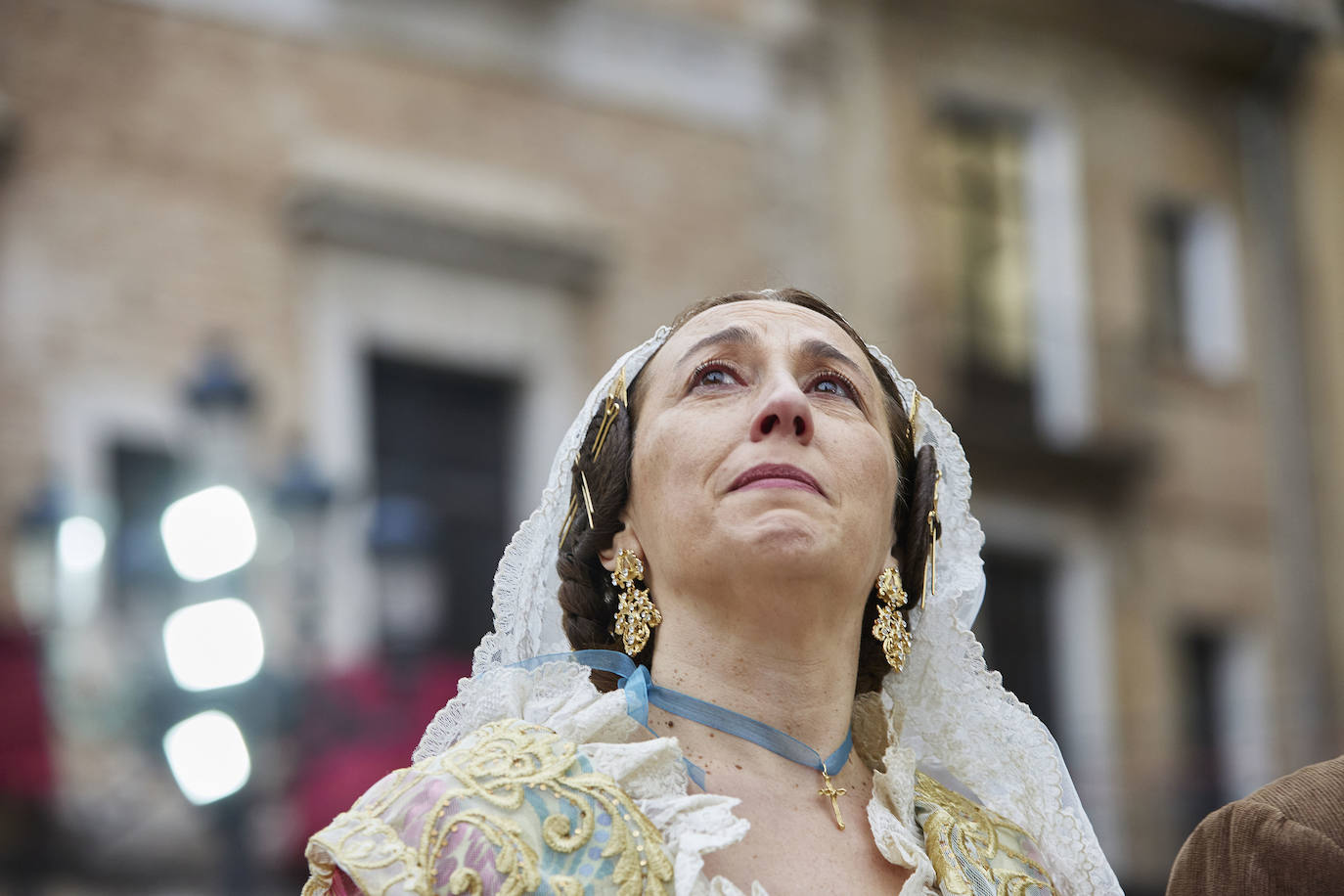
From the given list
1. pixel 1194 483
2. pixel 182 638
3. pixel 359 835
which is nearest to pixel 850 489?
pixel 359 835

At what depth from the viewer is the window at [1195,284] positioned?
14508 mm

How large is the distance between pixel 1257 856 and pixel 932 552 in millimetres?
736

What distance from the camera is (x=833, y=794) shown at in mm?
2596

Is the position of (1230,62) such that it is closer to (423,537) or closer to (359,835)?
(423,537)

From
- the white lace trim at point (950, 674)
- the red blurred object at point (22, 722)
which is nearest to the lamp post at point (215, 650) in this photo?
the red blurred object at point (22, 722)

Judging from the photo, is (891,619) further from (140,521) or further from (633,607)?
Result: (140,521)

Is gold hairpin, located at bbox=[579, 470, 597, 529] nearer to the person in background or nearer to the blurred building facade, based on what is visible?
the person in background

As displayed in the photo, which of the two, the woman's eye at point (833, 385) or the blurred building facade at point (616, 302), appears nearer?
the woman's eye at point (833, 385)

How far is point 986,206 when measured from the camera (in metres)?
13.8

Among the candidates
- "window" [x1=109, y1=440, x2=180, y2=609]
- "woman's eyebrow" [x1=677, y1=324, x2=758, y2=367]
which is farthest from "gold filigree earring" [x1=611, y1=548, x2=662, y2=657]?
"window" [x1=109, y1=440, x2=180, y2=609]

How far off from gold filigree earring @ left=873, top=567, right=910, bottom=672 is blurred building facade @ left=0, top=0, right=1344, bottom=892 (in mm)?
4438

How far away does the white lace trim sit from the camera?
9.20 ft

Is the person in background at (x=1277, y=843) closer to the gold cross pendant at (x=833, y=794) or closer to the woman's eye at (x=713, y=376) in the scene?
the gold cross pendant at (x=833, y=794)

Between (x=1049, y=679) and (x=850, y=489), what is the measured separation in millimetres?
11038
